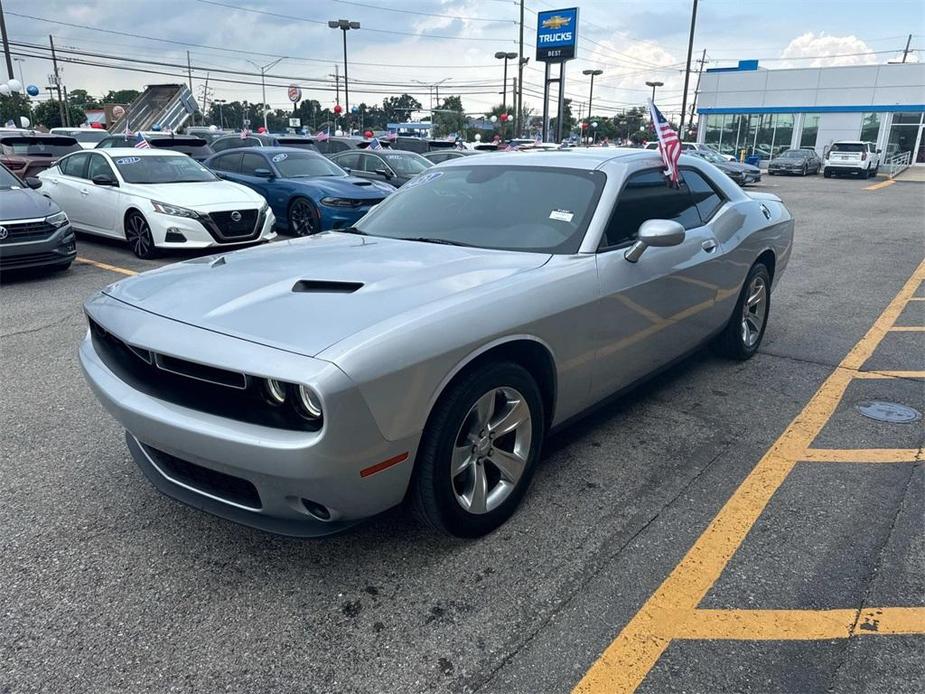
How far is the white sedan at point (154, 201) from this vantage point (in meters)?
8.88

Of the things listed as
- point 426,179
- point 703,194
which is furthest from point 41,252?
point 703,194

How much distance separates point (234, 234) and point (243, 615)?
753cm

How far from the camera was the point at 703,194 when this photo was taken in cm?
462

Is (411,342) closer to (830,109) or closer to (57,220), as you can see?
(57,220)

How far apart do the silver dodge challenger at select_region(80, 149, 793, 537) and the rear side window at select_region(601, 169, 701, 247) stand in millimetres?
15

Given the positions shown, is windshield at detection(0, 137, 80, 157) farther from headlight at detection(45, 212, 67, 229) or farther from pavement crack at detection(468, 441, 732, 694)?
pavement crack at detection(468, 441, 732, 694)

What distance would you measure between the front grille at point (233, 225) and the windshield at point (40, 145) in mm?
7013

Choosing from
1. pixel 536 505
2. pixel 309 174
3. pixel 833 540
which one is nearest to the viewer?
pixel 833 540

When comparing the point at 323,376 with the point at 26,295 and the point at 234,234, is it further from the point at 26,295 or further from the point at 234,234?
the point at 234,234

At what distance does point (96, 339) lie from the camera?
3.09 metres

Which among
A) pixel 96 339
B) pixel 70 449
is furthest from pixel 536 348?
pixel 70 449

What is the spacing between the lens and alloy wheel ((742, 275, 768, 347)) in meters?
5.15

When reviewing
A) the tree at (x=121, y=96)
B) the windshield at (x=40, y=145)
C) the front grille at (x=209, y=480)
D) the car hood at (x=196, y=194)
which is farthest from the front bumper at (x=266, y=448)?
the tree at (x=121, y=96)

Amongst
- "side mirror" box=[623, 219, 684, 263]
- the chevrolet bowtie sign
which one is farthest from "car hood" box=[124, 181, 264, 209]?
the chevrolet bowtie sign
